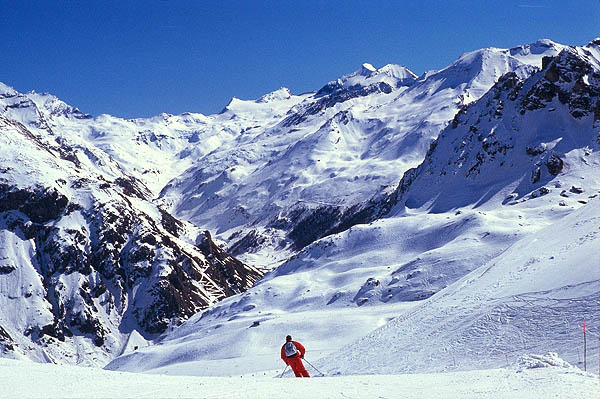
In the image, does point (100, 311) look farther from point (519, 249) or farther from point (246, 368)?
point (519, 249)

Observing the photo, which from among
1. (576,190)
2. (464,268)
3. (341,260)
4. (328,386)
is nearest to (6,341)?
(341,260)

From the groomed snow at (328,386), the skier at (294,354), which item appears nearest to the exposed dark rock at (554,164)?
the skier at (294,354)

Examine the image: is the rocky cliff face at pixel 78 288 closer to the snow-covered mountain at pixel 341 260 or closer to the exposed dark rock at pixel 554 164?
the snow-covered mountain at pixel 341 260

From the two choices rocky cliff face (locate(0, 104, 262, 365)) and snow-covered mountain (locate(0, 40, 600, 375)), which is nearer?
snow-covered mountain (locate(0, 40, 600, 375))

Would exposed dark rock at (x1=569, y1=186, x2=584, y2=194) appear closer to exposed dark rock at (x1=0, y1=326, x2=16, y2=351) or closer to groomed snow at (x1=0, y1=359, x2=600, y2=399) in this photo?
groomed snow at (x1=0, y1=359, x2=600, y2=399)

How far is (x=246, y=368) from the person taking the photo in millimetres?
65562

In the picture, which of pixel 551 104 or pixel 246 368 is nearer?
pixel 246 368

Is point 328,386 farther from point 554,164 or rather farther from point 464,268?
point 554,164

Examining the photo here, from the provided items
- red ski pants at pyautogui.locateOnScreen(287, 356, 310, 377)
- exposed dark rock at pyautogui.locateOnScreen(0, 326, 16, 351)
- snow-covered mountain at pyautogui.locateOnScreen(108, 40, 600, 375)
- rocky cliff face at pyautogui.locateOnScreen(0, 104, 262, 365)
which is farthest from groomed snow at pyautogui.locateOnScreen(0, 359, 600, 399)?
rocky cliff face at pyautogui.locateOnScreen(0, 104, 262, 365)

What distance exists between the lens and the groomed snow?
16828mm

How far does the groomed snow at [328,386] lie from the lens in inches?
663

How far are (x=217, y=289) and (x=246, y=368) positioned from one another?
13467 cm

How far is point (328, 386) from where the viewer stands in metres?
18.3

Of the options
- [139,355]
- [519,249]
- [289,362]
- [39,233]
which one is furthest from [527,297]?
[39,233]
